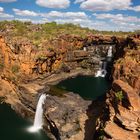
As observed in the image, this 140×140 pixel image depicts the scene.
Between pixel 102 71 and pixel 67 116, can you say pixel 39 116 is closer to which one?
pixel 67 116

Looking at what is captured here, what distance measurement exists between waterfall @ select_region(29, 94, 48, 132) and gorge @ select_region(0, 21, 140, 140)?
0.87ft

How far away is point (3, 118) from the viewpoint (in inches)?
2104

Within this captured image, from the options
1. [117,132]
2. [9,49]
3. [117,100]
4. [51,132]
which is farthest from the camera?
[9,49]

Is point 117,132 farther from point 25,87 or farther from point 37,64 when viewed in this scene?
point 37,64

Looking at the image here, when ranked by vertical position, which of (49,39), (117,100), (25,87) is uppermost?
(49,39)

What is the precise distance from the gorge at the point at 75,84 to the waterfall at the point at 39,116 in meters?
0.27

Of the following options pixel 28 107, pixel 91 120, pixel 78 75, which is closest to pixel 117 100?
pixel 91 120

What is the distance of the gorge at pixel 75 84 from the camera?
117ft

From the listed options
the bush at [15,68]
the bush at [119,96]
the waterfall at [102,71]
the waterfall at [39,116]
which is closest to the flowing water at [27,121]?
the waterfall at [39,116]

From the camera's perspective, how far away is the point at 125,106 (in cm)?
3481

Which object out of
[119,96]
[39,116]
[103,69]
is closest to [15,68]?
[39,116]

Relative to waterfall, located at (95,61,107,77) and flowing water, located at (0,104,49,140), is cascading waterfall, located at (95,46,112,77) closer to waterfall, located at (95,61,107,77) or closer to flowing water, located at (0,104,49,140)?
waterfall, located at (95,61,107,77)

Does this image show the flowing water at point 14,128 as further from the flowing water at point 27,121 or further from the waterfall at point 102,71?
the waterfall at point 102,71

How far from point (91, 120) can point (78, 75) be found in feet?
116
